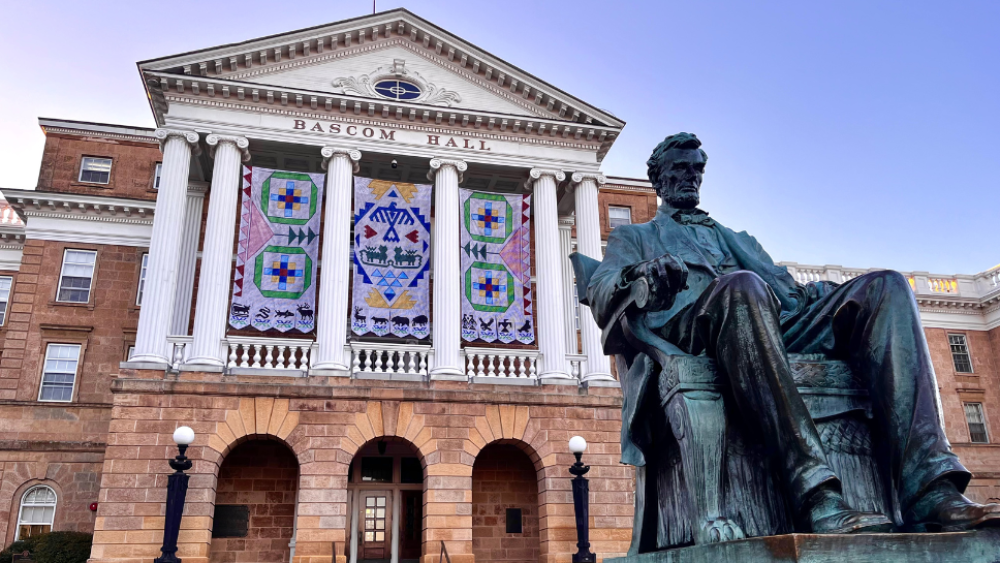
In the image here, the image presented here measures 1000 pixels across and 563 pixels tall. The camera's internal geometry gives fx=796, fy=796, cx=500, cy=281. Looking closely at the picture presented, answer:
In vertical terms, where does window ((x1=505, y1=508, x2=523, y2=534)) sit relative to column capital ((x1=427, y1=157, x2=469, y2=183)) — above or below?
below

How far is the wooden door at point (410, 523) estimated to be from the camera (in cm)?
2288

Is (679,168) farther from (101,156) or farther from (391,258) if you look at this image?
(101,156)

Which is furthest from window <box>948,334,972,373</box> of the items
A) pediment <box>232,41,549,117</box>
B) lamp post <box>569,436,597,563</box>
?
lamp post <box>569,436,597,563</box>

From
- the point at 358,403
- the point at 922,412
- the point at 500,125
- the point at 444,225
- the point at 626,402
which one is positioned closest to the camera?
the point at 922,412

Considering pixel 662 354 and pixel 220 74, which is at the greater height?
pixel 220 74

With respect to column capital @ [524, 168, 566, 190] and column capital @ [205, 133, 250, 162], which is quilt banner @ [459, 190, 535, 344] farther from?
column capital @ [205, 133, 250, 162]

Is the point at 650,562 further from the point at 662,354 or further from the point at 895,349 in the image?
the point at 895,349

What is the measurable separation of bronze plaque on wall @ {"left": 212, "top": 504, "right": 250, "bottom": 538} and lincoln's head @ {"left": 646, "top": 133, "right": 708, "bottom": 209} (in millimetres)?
19690

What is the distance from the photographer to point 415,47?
85.5 feet

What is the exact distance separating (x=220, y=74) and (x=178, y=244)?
5.45 meters

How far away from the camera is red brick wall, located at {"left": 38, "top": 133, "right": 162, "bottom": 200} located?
30.4 m

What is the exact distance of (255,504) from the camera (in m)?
21.6

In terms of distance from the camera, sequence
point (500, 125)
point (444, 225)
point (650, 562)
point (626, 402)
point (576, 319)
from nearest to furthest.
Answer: point (650, 562), point (626, 402), point (444, 225), point (500, 125), point (576, 319)

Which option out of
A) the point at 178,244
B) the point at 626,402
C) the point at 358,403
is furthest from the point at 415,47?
the point at 626,402
